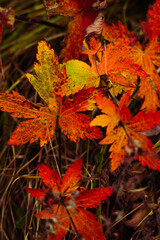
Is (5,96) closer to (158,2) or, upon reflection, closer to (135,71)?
(135,71)

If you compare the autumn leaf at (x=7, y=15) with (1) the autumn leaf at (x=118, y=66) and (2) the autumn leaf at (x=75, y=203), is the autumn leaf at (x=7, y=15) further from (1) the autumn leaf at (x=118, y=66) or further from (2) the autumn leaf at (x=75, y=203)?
(2) the autumn leaf at (x=75, y=203)

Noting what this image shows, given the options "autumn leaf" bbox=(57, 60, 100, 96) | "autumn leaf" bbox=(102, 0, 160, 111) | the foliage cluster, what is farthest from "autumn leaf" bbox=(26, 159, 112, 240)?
"autumn leaf" bbox=(102, 0, 160, 111)

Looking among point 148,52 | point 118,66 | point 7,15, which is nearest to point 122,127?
point 118,66

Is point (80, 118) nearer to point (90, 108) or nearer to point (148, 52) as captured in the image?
point (90, 108)

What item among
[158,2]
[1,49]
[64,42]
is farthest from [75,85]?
[1,49]

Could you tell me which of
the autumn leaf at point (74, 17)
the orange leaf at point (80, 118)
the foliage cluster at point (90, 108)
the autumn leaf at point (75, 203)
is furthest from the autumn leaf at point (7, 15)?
the autumn leaf at point (75, 203)

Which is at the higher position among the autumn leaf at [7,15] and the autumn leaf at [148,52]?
the autumn leaf at [7,15]
